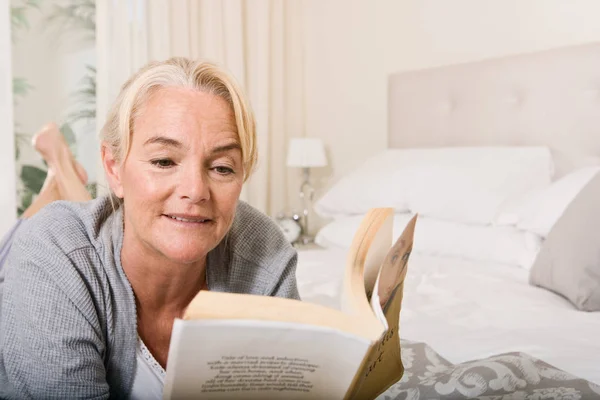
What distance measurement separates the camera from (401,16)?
9.92ft

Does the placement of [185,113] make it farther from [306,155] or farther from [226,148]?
[306,155]

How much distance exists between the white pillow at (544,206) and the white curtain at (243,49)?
1781 mm

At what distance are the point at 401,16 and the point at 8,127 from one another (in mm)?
2041

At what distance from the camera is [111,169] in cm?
85

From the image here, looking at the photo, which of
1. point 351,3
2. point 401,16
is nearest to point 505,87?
point 401,16

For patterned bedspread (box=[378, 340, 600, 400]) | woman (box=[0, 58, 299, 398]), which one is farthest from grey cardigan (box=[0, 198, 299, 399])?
patterned bedspread (box=[378, 340, 600, 400])

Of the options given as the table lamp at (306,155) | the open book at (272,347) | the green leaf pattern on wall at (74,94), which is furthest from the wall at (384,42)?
the open book at (272,347)

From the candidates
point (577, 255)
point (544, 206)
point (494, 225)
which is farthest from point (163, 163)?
point (494, 225)

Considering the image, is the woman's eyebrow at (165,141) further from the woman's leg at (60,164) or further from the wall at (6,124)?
the wall at (6,124)

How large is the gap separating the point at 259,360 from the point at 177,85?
0.41 metres

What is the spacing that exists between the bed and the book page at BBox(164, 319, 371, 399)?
316 mm

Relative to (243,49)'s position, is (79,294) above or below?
below

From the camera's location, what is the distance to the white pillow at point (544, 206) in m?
1.81

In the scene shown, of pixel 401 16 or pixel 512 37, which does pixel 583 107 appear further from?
pixel 401 16
